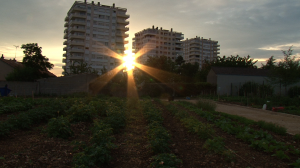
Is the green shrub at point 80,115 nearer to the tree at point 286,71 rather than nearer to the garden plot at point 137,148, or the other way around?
the garden plot at point 137,148

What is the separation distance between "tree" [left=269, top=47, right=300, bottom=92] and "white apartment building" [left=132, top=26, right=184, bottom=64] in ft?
231

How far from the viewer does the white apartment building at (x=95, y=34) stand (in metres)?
66.6

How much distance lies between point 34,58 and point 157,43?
6266 centimetres

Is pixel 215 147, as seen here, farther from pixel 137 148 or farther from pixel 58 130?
pixel 58 130

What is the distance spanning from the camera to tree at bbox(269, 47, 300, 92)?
19109 mm

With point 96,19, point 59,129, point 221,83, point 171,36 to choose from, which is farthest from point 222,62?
point 171,36

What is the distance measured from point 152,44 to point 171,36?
10.7 meters

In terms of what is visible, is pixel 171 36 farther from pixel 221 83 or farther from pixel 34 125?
pixel 34 125

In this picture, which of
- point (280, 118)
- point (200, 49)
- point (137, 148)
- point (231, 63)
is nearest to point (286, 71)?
point (280, 118)

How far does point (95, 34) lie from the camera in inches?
2682

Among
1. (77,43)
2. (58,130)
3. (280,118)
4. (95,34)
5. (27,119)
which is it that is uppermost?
(95,34)

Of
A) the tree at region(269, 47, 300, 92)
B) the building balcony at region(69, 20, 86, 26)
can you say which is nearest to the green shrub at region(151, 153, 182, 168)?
the tree at region(269, 47, 300, 92)

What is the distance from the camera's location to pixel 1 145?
5.27 meters

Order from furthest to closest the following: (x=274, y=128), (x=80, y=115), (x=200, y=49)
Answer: (x=200, y=49), (x=80, y=115), (x=274, y=128)
